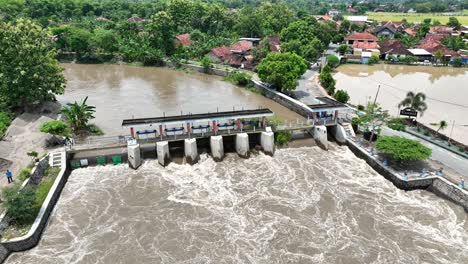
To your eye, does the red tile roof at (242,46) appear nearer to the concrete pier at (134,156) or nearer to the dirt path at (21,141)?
the dirt path at (21,141)

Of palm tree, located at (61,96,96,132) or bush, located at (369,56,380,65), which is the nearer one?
palm tree, located at (61,96,96,132)

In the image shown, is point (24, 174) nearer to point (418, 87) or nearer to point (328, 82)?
point (328, 82)

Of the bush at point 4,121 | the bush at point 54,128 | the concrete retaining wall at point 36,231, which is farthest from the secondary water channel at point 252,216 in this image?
the bush at point 4,121

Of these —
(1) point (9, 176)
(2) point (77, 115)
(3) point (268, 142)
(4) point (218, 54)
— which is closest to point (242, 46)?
(4) point (218, 54)

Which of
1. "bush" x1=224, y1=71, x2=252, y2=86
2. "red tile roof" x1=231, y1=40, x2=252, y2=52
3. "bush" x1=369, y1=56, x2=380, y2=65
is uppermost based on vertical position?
"red tile roof" x1=231, y1=40, x2=252, y2=52

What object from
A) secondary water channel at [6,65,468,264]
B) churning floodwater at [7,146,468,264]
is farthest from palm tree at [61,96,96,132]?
secondary water channel at [6,65,468,264]

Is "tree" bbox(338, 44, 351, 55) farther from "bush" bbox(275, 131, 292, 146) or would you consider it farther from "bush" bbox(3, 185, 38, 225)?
"bush" bbox(3, 185, 38, 225)

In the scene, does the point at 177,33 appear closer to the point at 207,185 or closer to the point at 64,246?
the point at 207,185
